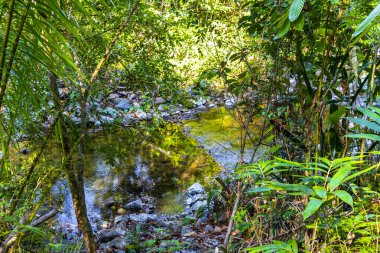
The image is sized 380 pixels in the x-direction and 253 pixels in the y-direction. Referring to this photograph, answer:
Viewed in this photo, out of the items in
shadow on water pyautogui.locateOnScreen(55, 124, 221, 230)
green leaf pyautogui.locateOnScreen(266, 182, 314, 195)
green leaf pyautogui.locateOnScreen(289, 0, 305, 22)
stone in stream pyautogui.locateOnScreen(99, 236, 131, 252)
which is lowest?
stone in stream pyautogui.locateOnScreen(99, 236, 131, 252)

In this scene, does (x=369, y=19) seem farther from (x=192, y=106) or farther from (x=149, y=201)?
(x=149, y=201)

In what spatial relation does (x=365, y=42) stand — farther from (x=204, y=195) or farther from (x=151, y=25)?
(x=204, y=195)

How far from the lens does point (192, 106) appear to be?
2646 mm

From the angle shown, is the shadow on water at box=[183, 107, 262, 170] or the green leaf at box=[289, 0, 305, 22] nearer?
the green leaf at box=[289, 0, 305, 22]

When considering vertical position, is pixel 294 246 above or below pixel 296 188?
below

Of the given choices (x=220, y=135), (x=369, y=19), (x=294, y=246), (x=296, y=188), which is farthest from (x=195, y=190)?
(x=369, y=19)

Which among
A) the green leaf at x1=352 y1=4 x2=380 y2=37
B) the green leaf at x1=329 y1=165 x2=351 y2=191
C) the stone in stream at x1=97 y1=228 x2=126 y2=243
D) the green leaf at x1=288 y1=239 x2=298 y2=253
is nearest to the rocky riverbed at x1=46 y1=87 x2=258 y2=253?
the stone in stream at x1=97 y1=228 x2=126 y2=243

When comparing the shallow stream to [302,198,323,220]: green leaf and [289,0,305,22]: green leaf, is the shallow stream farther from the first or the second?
[289,0,305,22]: green leaf

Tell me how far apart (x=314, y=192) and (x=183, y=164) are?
3635 millimetres

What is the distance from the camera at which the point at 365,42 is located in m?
1.86

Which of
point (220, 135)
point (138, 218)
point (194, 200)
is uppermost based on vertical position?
point (220, 135)

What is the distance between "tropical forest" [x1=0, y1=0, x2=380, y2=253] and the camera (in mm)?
990

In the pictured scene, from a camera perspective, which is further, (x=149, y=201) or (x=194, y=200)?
(x=149, y=201)

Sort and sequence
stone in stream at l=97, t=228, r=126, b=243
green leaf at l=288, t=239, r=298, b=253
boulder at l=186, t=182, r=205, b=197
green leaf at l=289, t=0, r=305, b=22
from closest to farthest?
1. green leaf at l=289, t=0, r=305, b=22
2. green leaf at l=288, t=239, r=298, b=253
3. stone in stream at l=97, t=228, r=126, b=243
4. boulder at l=186, t=182, r=205, b=197
